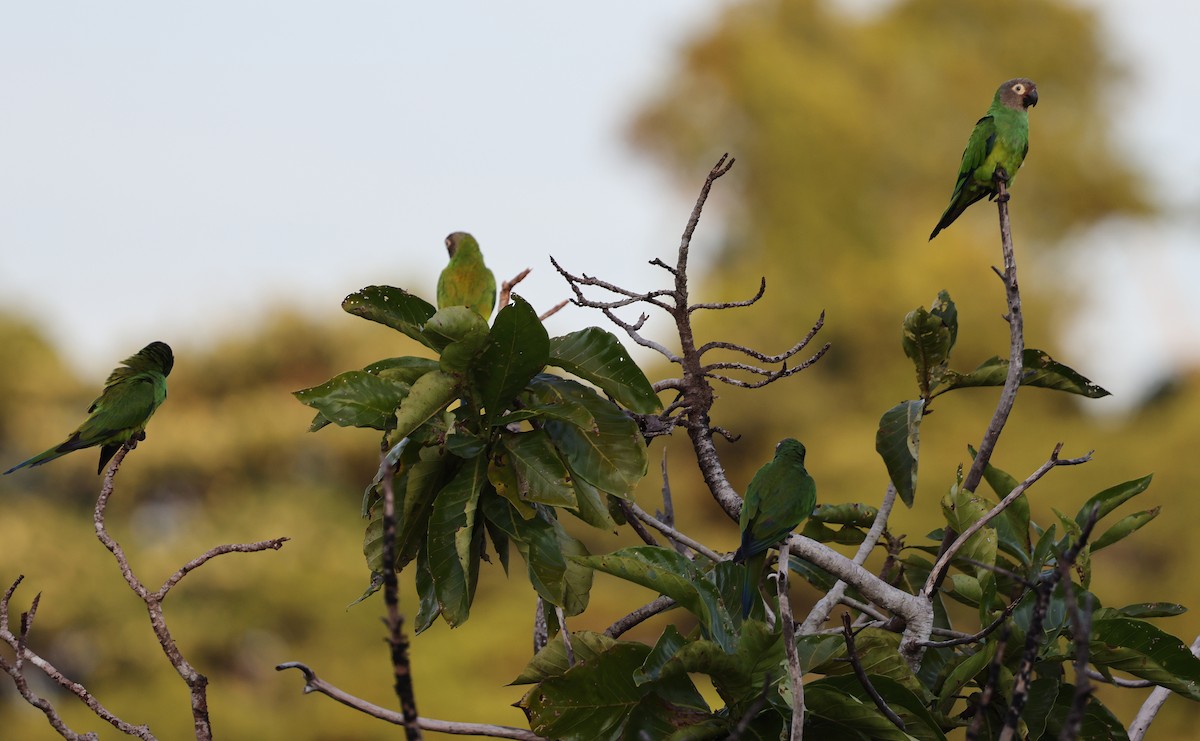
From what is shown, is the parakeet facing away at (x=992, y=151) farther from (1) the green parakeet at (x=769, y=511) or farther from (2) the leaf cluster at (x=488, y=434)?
(2) the leaf cluster at (x=488, y=434)

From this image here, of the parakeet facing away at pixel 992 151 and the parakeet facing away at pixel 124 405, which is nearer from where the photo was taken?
the parakeet facing away at pixel 992 151

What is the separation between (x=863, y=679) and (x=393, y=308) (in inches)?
38.8

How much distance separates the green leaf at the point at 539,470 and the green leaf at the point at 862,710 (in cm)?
48

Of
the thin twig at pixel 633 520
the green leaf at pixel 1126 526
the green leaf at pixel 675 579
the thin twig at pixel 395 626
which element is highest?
the thin twig at pixel 633 520

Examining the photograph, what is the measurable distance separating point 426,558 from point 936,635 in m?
0.89

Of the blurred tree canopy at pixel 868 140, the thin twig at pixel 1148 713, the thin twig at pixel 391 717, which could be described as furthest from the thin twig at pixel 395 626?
the blurred tree canopy at pixel 868 140

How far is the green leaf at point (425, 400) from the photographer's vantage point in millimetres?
1765

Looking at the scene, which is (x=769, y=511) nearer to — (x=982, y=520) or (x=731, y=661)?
(x=982, y=520)

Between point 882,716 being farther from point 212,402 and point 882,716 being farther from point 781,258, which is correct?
point 781,258

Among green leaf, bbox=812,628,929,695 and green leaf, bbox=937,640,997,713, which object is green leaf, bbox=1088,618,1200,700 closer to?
green leaf, bbox=937,640,997,713

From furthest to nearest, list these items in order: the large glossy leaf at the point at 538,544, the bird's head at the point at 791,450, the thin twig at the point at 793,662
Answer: the bird's head at the point at 791,450 → the large glossy leaf at the point at 538,544 → the thin twig at the point at 793,662

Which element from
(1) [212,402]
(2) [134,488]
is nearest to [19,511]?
(2) [134,488]

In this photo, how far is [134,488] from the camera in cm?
1596

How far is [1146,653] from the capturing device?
67.2 inches
